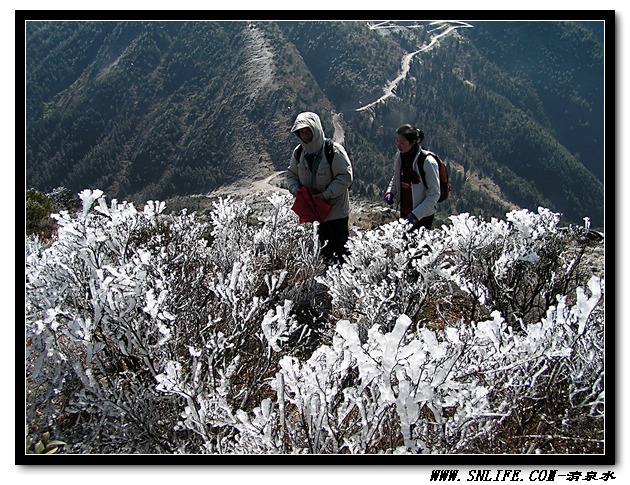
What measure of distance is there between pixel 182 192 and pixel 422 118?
1427 inches

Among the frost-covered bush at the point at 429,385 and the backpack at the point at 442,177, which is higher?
the backpack at the point at 442,177

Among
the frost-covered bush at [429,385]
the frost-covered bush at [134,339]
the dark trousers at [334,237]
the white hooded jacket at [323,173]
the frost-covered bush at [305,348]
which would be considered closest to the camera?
the frost-covered bush at [429,385]

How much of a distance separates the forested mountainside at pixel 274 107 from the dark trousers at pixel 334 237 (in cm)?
5810

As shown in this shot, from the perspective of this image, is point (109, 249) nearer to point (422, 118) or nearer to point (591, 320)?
point (591, 320)

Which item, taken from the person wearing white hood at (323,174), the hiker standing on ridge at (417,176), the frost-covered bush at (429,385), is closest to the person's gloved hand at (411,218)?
the hiker standing on ridge at (417,176)

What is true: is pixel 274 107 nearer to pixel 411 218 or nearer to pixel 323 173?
pixel 323 173

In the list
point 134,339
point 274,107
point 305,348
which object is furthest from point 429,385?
point 274,107

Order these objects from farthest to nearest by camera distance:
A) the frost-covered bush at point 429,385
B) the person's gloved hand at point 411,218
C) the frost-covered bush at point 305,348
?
the person's gloved hand at point 411,218 < the frost-covered bush at point 305,348 < the frost-covered bush at point 429,385

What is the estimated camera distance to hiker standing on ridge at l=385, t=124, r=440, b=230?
2878mm

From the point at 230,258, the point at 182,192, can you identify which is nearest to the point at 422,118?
the point at 182,192

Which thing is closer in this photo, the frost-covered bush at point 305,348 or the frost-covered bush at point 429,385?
the frost-covered bush at point 429,385

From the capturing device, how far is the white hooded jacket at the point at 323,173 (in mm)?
3014

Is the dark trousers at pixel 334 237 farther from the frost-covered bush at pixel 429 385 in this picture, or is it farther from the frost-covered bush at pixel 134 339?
the frost-covered bush at pixel 429 385

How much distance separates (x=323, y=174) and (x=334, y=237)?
0.48 m
